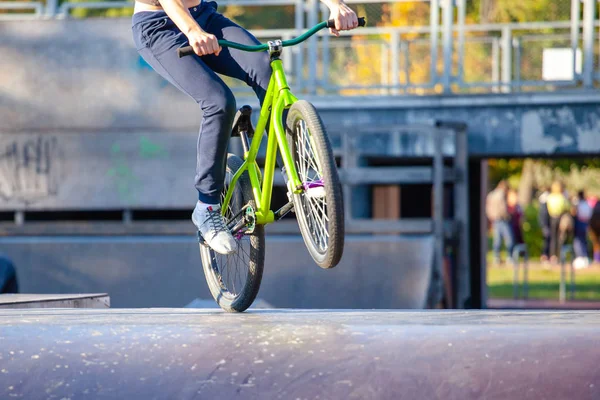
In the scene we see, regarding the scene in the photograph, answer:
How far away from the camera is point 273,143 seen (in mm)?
4777

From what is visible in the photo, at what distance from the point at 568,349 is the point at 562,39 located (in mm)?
10171

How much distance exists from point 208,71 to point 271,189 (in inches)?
26.2

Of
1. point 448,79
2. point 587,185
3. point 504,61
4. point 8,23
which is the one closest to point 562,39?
point 504,61

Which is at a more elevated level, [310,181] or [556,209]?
[310,181]

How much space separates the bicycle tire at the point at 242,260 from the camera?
5020 mm

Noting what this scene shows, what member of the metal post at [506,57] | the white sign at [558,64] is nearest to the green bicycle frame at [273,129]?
the white sign at [558,64]

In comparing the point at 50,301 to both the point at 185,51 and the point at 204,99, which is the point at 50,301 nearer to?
the point at 204,99

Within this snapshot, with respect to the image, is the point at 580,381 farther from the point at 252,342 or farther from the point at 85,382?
the point at 85,382

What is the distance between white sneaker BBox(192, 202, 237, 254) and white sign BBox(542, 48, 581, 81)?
28.3 ft

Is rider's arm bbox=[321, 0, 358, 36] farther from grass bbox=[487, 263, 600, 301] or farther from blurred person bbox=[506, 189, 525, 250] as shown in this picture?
blurred person bbox=[506, 189, 525, 250]

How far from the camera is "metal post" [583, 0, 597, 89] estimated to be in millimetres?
12477

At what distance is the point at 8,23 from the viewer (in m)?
12.4

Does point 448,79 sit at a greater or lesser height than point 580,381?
greater

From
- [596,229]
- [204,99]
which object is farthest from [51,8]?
A: [596,229]
